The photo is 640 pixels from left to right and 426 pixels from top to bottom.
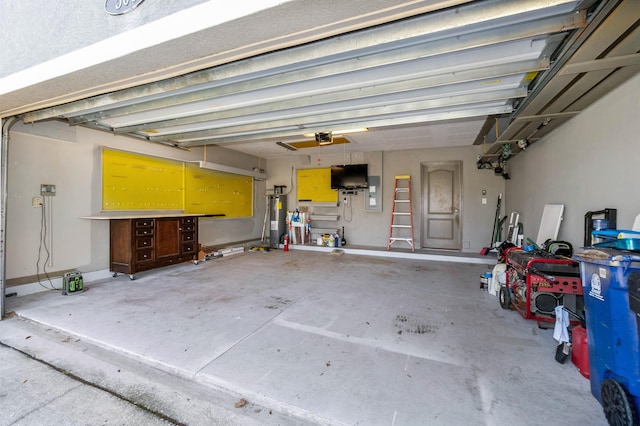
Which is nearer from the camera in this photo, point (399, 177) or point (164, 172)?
point (164, 172)

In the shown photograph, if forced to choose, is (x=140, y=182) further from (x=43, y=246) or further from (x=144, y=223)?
(x=43, y=246)

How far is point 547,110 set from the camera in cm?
279

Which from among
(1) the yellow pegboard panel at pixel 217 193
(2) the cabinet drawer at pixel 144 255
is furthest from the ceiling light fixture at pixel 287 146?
(2) the cabinet drawer at pixel 144 255

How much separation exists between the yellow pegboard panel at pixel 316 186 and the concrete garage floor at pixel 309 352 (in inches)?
154

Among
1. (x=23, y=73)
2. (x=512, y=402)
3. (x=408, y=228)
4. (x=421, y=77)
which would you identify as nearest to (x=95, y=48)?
(x=23, y=73)

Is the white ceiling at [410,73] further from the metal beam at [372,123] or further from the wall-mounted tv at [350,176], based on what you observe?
the wall-mounted tv at [350,176]

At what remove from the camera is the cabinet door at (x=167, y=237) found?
445cm

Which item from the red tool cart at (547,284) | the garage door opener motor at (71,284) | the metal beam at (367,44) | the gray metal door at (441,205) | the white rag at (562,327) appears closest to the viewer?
the metal beam at (367,44)

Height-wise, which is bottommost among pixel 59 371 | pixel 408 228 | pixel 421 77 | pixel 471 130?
pixel 59 371

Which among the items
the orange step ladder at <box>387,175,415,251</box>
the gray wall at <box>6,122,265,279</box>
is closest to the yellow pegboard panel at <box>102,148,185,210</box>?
the gray wall at <box>6,122,265,279</box>

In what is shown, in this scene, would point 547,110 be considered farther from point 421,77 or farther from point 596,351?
point 596,351

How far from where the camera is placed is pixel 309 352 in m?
2.12

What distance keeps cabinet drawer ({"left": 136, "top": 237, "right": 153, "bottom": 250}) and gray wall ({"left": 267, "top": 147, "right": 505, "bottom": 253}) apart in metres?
4.17

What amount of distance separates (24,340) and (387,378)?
322 cm
